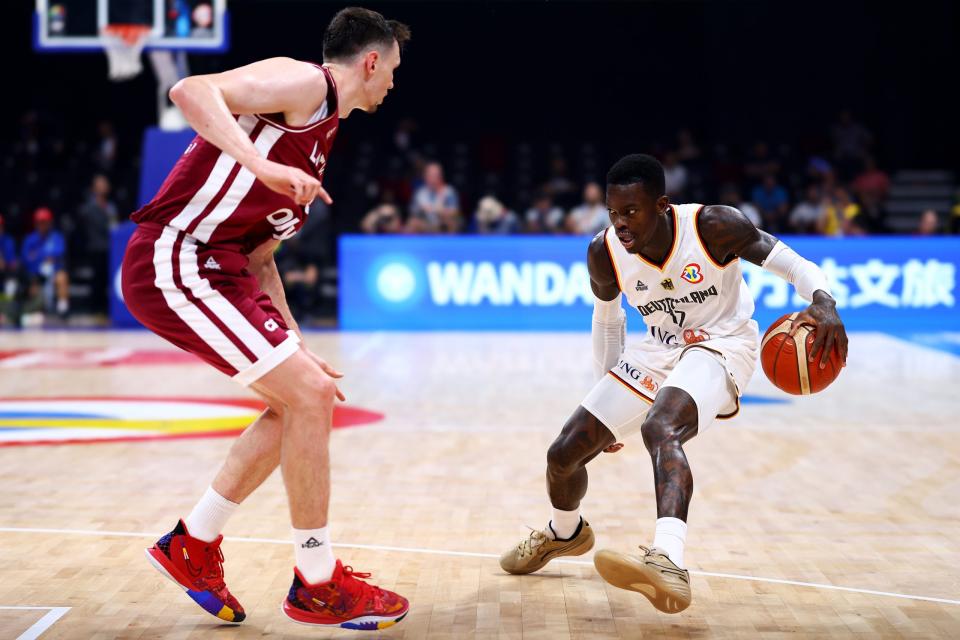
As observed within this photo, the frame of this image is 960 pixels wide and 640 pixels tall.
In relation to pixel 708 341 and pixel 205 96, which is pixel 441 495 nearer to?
pixel 708 341

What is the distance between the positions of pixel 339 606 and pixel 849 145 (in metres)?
17.4

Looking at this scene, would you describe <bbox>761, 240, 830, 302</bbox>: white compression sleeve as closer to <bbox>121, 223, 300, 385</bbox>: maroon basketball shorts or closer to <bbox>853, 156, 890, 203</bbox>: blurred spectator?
Result: <bbox>121, 223, 300, 385</bbox>: maroon basketball shorts

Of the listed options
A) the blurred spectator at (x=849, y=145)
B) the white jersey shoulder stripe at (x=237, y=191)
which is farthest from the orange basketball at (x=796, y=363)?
the blurred spectator at (x=849, y=145)

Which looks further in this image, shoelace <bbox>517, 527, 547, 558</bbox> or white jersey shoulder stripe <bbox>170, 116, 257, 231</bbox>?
shoelace <bbox>517, 527, 547, 558</bbox>

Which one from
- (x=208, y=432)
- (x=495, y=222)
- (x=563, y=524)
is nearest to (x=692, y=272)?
(x=563, y=524)

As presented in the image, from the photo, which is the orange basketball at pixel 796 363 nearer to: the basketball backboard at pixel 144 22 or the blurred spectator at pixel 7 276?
the basketball backboard at pixel 144 22

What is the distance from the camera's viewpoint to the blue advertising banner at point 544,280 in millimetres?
14922

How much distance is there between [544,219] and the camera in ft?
54.0

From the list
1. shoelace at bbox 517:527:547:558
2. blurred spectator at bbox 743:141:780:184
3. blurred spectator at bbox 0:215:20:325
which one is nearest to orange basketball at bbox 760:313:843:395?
shoelace at bbox 517:527:547:558

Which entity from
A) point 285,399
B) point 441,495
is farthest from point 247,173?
point 441,495

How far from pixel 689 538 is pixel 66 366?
7.92 metres

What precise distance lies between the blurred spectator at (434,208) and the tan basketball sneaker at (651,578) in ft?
39.6

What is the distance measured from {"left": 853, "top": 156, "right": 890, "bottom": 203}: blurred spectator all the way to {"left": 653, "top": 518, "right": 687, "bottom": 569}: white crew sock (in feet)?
48.0

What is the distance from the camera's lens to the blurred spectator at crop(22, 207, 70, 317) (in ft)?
54.2
